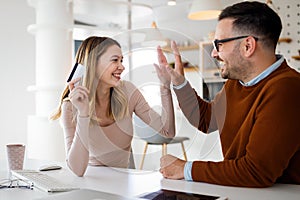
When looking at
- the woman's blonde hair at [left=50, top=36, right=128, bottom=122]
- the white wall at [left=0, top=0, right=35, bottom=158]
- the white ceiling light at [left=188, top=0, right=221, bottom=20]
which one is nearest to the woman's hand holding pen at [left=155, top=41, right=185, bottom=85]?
the woman's blonde hair at [left=50, top=36, right=128, bottom=122]

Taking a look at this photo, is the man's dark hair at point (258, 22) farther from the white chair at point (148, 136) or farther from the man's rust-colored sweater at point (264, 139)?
the white chair at point (148, 136)

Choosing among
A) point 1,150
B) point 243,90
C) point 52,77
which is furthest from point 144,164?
point 1,150

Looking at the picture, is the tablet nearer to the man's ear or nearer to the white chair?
the white chair

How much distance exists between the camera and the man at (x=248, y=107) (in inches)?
42.2

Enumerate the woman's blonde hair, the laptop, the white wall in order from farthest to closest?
the white wall
the woman's blonde hair
the laptop

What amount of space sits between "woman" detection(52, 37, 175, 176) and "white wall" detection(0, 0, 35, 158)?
5.84 ft

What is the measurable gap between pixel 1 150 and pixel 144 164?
2.11 metres

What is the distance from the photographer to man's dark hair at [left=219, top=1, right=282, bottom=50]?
1.26 m

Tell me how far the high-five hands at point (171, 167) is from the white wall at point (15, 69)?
A: 2238mm

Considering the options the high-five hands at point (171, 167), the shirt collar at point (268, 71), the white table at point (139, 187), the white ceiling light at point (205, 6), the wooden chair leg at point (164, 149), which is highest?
the white ceiling light at point (205, 6)

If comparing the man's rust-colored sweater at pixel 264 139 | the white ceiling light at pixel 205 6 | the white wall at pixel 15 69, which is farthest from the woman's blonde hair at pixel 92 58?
the white wall at pixel 15 69

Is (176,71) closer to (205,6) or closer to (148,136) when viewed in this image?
(148,136)

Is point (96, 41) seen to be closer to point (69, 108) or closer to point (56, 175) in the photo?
point (69, 108)

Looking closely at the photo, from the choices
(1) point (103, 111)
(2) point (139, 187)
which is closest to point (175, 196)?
(2) point (139, 187)
